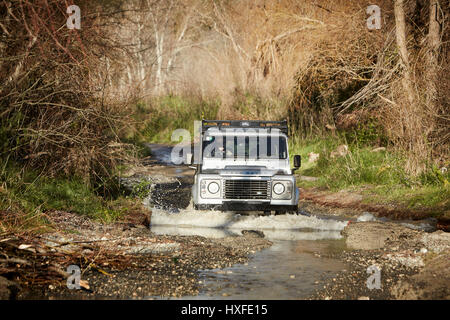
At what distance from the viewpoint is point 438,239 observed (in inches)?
399

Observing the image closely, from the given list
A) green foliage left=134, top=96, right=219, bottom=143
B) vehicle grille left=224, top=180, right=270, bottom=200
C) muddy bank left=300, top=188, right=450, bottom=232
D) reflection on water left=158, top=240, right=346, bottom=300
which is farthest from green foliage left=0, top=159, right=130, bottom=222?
green foliage left=134, top=96, right=219, bottom=143

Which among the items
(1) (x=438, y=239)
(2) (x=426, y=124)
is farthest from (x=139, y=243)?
(2) (x=426, y=124)

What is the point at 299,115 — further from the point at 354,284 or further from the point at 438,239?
the point at 354,284

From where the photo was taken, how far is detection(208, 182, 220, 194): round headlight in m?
12.6

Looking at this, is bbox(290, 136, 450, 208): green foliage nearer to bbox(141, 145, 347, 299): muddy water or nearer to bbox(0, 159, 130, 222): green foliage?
bbox(141, 145, 347, 299): muddy water

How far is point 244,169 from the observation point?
42.2ft

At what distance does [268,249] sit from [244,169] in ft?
8.34

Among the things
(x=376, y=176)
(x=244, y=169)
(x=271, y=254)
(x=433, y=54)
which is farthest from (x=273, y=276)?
(x=433, y=54)

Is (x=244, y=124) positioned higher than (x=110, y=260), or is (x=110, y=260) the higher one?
(x=244, y=124)

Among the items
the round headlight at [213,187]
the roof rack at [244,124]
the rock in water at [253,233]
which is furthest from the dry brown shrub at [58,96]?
the rock in water at [253,233]

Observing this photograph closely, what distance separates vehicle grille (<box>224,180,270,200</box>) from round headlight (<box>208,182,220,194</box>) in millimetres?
168

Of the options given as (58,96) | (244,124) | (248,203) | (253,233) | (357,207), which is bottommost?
(253,233)

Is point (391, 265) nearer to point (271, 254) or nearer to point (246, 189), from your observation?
point (271, 254)
